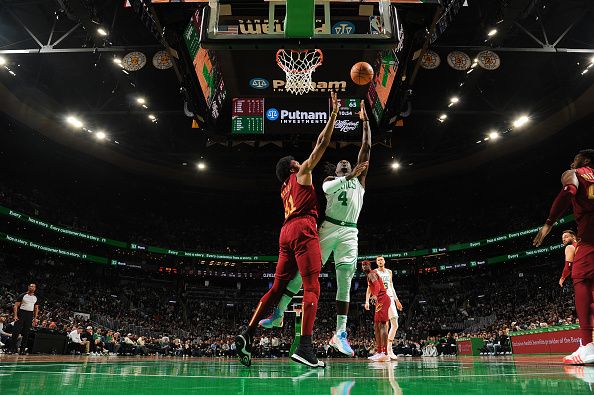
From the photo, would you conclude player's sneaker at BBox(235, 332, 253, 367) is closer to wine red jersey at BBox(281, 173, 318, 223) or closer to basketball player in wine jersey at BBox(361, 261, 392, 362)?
wine red jersey at BBox(281, 173, 318, 223)

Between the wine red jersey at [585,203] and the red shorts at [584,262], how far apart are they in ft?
0.23

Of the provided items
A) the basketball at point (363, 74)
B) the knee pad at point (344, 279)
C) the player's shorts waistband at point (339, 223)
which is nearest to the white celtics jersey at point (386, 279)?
the knee pad at point (344, 279)

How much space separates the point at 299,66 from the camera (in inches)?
387

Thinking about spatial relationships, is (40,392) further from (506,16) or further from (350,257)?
(506,16)

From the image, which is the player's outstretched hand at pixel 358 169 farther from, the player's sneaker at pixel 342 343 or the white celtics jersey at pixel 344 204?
the player's sneaker at pixel 342 343

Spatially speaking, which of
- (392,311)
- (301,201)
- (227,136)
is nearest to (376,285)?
(392,311)

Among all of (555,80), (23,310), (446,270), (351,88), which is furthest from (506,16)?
(446,270)

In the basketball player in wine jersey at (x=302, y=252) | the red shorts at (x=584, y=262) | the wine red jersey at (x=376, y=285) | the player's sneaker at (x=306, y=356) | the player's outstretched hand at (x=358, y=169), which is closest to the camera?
the player's sneaker at (x=306, y=356)

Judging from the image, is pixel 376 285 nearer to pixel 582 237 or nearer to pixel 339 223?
pixel 339 223

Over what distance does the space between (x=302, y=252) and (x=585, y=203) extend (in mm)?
2966

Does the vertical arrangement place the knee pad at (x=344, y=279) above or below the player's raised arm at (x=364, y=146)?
below

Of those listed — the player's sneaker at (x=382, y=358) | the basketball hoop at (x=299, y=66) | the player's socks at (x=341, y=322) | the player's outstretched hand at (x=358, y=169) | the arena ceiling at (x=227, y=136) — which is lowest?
the player's sneaker at (x=382, y=358)

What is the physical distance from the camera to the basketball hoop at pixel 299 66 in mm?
9758

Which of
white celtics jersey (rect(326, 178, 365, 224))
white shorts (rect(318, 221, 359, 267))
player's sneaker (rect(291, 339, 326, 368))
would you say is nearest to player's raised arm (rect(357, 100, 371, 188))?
white celtics jersey (rect(326, 178, 365, 224))
